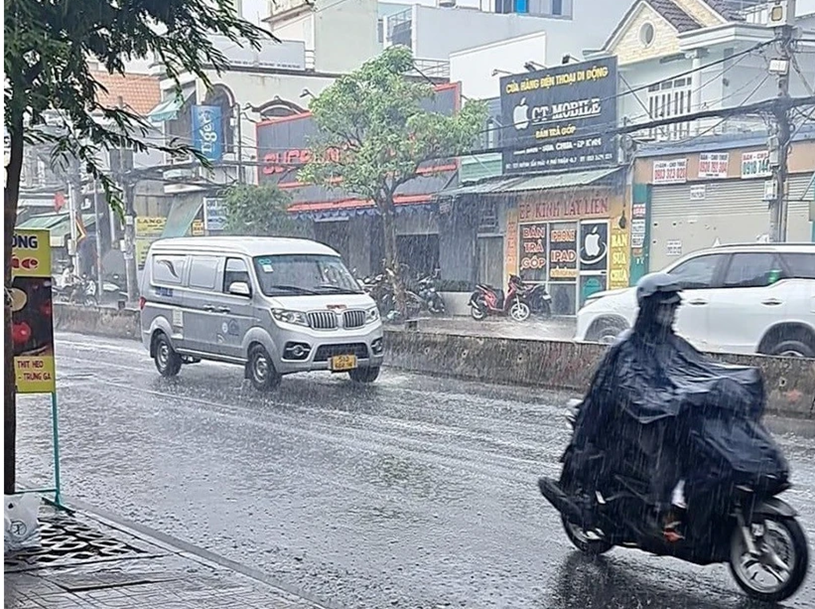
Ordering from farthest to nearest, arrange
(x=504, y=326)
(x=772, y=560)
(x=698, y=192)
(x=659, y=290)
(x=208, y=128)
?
(x=208, y=128) < (x=504, y=326) < (x=698, y=192) < (x=659, y=290) < (x=772, y=560)

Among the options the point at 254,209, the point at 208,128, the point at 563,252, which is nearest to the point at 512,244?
the point at 563,252

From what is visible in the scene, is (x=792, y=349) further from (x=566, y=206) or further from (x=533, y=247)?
(x=533, y=247)

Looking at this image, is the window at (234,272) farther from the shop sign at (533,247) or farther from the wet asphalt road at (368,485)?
the shop sign at (533,247)

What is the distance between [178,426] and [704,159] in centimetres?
1636

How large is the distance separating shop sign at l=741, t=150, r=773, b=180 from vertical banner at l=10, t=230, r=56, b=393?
1890cm

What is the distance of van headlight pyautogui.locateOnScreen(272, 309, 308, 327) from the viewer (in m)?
15.6

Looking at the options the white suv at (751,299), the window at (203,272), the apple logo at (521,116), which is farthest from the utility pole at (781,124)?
the window at (203,272)

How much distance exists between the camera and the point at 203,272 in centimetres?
1714

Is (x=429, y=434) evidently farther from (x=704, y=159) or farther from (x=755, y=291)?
(x=704, y=159)

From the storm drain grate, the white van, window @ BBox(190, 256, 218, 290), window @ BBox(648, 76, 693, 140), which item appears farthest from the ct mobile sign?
the storm drain grate

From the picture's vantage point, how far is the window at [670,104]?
26969mm

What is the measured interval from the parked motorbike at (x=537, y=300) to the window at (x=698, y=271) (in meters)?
12.8

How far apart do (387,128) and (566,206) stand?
497 centimetres

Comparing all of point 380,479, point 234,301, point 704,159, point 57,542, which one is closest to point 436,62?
point 704,159
